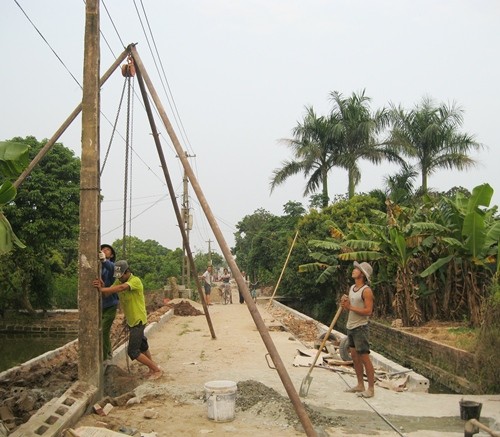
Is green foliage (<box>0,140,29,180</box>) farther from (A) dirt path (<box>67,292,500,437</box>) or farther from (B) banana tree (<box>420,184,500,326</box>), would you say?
(B) banana tree (<box>420,184,500,326</box>)

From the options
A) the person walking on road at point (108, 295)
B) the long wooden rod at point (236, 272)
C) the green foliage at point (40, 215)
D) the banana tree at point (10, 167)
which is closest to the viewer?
the banana tree at point (10, 167)

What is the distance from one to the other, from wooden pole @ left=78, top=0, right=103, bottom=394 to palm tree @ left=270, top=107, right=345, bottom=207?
2458 centimetres

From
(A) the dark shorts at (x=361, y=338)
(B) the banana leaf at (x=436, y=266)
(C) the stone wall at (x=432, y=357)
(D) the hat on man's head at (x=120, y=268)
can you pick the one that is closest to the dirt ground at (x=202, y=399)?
(A) the dark shorts at (x=361, y=338)

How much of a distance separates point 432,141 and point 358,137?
13.8 ft

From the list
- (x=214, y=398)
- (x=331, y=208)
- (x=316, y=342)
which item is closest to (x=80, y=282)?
(x=214, y=398)

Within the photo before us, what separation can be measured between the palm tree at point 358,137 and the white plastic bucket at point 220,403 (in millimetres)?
25235

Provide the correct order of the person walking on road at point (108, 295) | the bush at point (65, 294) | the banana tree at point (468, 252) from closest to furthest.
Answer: the person walking on road at point (108, 295), the banana tree at point (468, 252), the bush at point (65, 294)

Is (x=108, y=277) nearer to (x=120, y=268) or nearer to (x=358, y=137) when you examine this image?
(x=120, y=268)

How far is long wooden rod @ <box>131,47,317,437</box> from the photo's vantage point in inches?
222

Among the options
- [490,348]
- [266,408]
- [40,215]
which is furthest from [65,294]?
[266,408]

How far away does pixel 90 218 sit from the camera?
736 centimetres

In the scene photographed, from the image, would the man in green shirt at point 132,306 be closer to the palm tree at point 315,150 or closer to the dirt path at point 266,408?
the dirt path at point 266,408

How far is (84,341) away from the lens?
7.24 meters

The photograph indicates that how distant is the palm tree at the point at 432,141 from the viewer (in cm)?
2850
